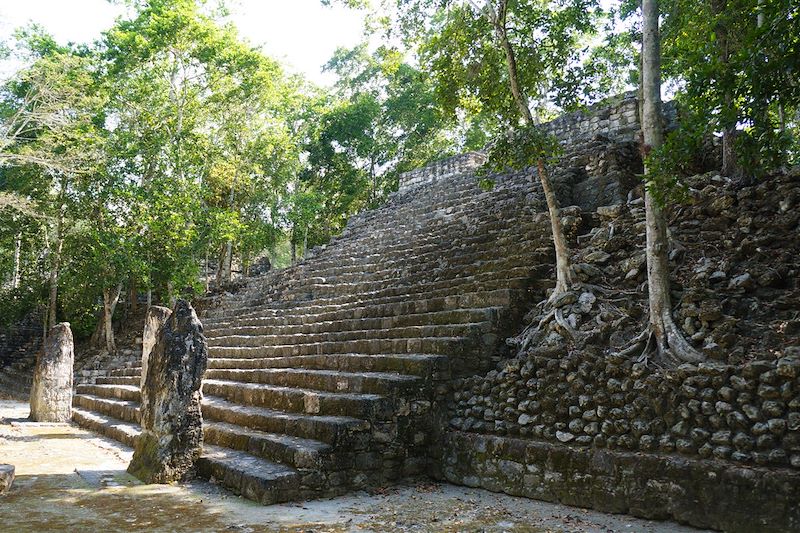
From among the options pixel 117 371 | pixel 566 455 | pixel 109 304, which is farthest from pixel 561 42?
pixel 109 304

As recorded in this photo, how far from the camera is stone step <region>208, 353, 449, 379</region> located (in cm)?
558

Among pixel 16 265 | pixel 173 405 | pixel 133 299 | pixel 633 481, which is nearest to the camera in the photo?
pixel 633 481

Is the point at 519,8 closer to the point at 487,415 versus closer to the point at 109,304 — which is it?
the point at 487,415

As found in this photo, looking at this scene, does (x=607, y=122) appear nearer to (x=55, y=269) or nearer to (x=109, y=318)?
(x=109, y=318)

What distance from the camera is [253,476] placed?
180 inches

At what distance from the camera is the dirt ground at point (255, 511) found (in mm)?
3920

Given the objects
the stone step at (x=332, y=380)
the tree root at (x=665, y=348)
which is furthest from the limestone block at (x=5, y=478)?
the tree root at (x=665, y=348)

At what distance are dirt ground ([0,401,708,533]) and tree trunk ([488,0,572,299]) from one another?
2.37 meters

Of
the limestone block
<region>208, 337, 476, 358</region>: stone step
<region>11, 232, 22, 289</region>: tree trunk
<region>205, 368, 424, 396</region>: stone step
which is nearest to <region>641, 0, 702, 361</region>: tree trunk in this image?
<region>208, 337, 476, 358</region>: stone step

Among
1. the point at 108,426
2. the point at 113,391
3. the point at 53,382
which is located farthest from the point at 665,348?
the point at 53,382

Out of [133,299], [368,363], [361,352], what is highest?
[133,299]

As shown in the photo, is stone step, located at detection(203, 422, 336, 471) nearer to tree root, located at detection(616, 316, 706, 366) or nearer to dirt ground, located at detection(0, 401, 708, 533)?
dirt ground, located at detection(0, 401, 708, 533)

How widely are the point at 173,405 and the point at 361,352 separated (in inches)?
93.7

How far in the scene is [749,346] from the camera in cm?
427
